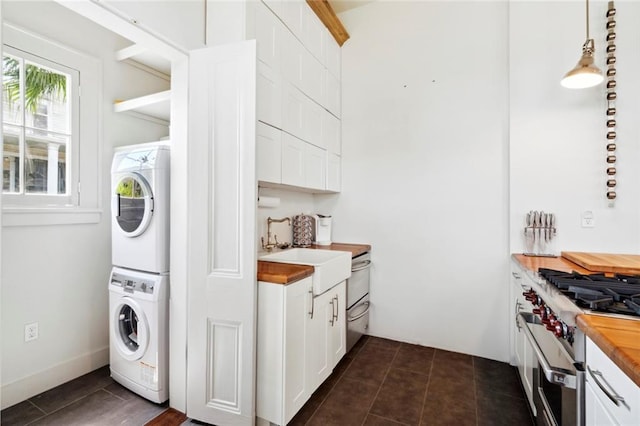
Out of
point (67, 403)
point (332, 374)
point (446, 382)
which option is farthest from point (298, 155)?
point (67, 403)

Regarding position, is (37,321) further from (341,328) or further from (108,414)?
(341,328)

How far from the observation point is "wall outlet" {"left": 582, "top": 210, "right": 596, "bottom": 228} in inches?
90.5

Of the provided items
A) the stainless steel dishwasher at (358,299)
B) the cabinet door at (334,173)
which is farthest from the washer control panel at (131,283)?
the cabinet door at (334,173)

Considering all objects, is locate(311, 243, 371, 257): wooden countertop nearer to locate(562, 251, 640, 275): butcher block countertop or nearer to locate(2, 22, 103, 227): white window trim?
locate(562, 251, 640, 275): butcher block countertop

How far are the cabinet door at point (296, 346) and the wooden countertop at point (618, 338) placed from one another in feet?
4.13

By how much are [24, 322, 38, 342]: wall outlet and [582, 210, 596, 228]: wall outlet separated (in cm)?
406

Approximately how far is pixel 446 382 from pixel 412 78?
8.79 ft

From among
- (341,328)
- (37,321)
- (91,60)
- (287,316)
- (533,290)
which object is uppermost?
(91,60)

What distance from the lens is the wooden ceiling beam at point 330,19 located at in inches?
103

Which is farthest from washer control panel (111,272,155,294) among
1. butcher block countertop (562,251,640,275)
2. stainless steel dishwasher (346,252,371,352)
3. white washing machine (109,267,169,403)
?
butcher block countertop (562,251,640,275)

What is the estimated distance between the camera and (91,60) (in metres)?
2.38

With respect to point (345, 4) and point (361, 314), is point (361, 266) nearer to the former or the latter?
point (361, 314)

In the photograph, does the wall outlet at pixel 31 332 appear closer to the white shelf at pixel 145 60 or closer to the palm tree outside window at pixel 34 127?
the palm tree outside window at pixel 34 127

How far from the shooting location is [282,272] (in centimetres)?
169
